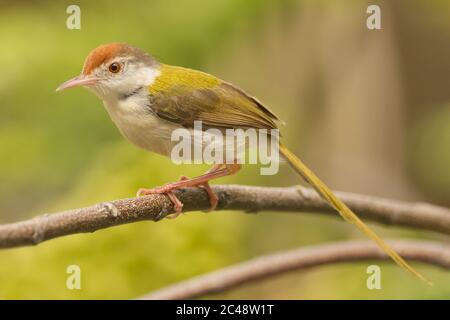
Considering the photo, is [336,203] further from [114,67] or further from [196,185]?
[114,67]

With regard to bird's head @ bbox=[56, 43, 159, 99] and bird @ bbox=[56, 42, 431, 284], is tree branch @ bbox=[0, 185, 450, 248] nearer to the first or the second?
bird @ bbox=[56, 42, 431, 284]

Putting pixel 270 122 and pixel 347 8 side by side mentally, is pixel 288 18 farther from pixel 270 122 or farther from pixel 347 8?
pixel 270 122

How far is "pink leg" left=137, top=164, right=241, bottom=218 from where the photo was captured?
3.46 feet

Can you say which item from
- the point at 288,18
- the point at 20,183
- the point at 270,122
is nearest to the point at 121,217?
the point at 270,122

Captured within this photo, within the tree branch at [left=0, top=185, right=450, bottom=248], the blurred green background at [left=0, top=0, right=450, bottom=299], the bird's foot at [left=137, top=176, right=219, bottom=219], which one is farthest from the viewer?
the blurred green background at [left=0, top=0, right=450, bottom=299]

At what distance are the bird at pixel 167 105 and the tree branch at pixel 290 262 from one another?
107 millimetres

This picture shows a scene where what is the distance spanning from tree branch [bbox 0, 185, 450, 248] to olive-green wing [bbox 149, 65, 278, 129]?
0.35ft

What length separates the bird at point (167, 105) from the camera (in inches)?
43.8

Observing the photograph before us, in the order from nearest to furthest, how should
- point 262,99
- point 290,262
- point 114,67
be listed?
point 114,67 < point 290,262 < point 262,99

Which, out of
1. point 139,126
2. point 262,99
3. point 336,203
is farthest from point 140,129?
point 262,99

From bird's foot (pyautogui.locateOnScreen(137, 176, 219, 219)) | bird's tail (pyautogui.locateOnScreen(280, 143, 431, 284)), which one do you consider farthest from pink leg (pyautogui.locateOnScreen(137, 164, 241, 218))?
bird's tail (pyautogui.locateOnScreen(280, 143, 431, 284))

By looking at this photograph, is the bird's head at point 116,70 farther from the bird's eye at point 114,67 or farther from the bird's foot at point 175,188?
the bird's foot at point 175,188

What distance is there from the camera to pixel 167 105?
1.17 m

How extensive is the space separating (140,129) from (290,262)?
368 millimetres
